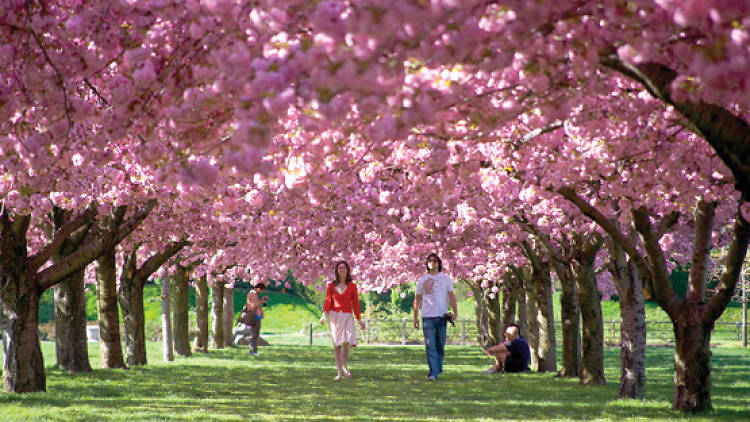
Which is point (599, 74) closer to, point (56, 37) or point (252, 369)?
point (56, 37)

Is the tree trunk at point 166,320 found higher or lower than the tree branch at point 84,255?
lower

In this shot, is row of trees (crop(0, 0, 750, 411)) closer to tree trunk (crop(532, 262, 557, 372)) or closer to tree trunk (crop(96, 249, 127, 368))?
tree trunk (crop(96, 249, 127, 368))

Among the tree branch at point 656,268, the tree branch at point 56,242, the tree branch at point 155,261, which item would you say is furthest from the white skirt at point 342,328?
the tree branch at point 656,268

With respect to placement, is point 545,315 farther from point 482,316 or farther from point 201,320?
point 482,316

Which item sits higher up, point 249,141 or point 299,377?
point 249,141

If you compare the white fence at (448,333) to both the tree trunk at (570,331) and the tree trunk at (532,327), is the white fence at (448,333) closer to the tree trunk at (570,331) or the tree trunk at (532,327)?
the tree trunk at (532,327)

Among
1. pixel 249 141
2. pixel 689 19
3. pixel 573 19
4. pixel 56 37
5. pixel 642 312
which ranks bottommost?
pixel 642 312

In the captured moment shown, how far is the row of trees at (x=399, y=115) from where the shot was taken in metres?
4.18

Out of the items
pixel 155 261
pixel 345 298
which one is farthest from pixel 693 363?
pixel 155 261

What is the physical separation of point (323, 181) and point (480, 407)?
4.29 m

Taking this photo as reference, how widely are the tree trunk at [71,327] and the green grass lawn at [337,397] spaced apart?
0.37 meters

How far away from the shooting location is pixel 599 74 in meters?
6.43

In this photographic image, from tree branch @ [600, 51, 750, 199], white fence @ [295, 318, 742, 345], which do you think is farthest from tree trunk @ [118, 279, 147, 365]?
white fence @ [295, 318, 742, 345]

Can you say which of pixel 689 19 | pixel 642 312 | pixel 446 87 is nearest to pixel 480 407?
pixel 642 312
